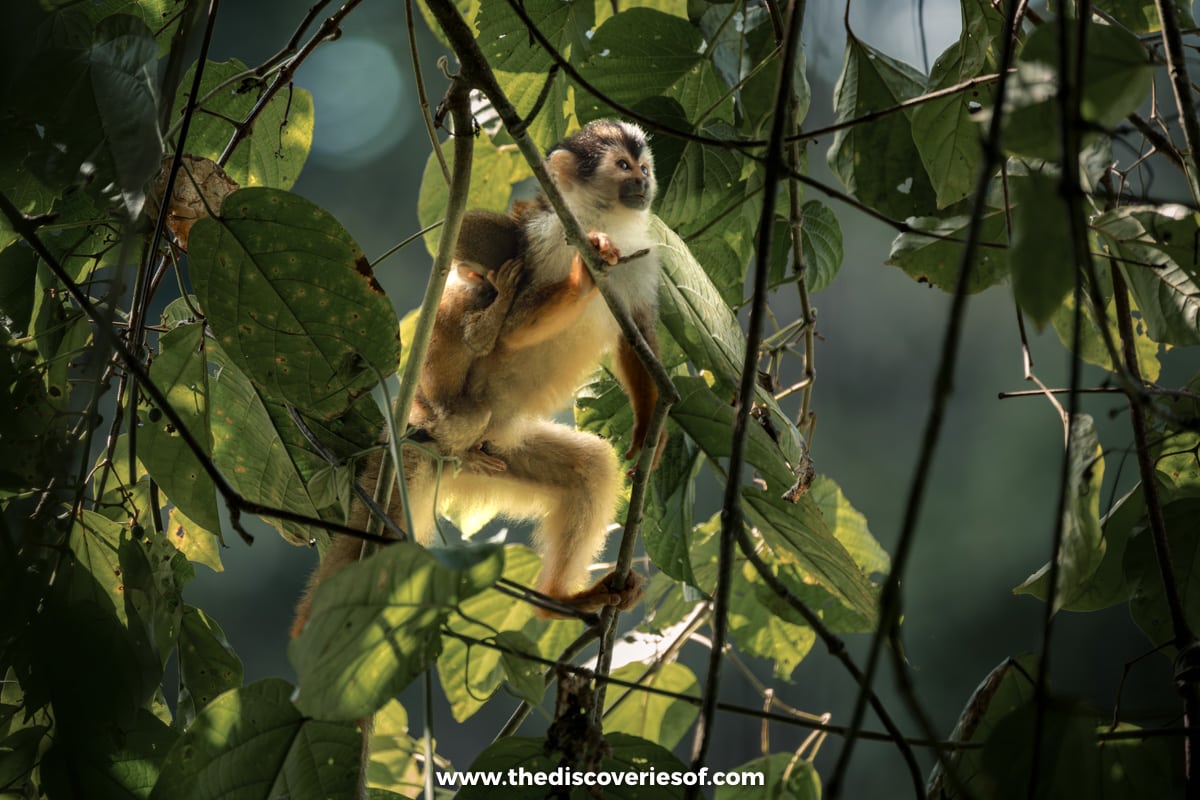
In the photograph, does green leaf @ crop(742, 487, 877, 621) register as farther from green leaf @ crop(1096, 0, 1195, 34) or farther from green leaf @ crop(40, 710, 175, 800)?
green leaf @ crop(1096, 0, 1195, 34)

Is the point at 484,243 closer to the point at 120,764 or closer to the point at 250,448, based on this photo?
the point at 250,448

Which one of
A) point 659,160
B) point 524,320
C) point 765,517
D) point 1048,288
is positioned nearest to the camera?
point 1048,288

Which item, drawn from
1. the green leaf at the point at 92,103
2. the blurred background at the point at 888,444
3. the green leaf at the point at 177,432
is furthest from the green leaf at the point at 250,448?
the blurred background at the point at 888,444

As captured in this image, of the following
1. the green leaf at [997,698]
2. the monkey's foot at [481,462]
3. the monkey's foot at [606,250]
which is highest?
the monkey's foot at [606,250]

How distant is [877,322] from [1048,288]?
12.2ft

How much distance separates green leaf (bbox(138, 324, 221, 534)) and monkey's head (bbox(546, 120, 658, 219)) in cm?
85

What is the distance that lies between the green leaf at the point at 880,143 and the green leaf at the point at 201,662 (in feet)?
3.12

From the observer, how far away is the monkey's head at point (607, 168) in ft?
5.65

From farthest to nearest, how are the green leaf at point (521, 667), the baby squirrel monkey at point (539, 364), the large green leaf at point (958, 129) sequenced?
the baby squirrel monkey at point (539, 364)
the large green leaf at point (958, 129)
the green leaf at point (521, 667)

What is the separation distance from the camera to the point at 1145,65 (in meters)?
0.50

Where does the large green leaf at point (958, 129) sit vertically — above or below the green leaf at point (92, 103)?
above

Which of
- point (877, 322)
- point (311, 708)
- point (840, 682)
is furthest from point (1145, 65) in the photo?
point (877, 322)

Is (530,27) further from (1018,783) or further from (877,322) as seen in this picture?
(877,322)

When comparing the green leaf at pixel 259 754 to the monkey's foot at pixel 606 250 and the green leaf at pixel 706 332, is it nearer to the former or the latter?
the green leaf at pixel 706 332
